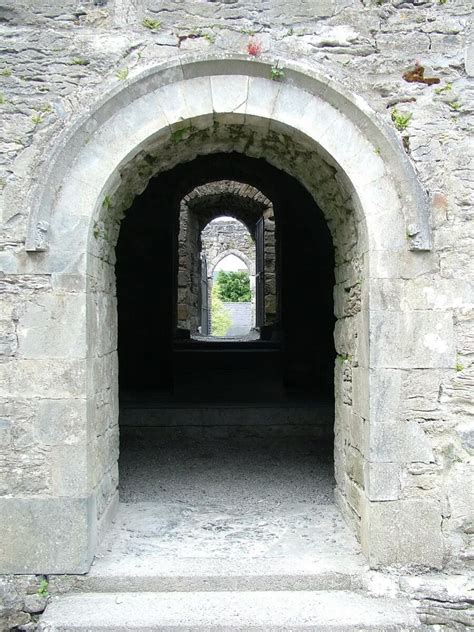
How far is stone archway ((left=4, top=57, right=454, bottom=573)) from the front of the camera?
3668mm

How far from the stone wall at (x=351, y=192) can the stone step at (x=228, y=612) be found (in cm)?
30

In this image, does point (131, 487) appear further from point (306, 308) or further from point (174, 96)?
point (306, 308)

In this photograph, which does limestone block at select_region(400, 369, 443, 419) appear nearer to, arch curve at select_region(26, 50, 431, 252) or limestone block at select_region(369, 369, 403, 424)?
limestone block at select_region(369, 369, 403, 424)

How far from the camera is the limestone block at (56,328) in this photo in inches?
145

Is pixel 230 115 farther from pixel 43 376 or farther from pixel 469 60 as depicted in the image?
pixel 43 376

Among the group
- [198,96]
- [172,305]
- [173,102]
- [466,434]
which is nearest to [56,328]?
[173,102]

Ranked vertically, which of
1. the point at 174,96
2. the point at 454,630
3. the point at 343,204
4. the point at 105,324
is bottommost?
the point at 454,630

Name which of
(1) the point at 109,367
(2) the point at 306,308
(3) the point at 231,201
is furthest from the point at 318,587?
(3) the point at 231,201

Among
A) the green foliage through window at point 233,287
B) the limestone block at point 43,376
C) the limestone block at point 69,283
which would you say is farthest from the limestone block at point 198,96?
the green foliage through window at point 233,287

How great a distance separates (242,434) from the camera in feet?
22.1

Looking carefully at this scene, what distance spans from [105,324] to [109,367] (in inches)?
13.9

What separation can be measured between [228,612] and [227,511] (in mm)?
1329

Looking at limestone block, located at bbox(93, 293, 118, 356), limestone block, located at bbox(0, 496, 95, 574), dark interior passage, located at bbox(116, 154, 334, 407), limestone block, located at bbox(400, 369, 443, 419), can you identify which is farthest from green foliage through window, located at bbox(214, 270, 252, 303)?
limestone block, located at bbox(0, 496, 95, 574)

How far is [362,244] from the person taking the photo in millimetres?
3914
